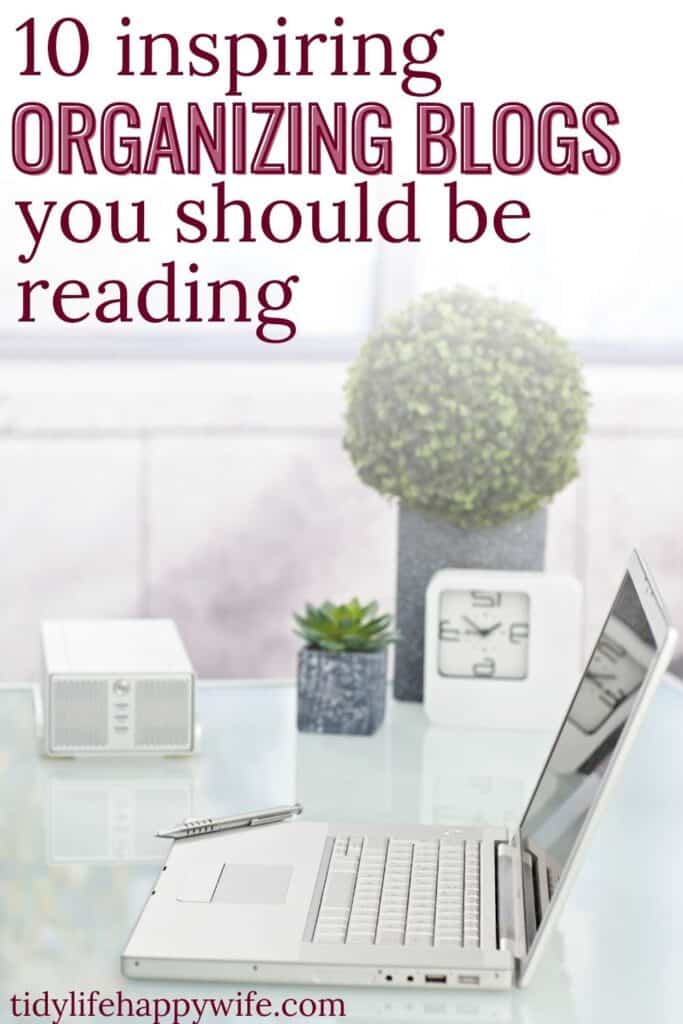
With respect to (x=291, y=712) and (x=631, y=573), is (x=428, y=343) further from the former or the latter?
(x=631, y=573)

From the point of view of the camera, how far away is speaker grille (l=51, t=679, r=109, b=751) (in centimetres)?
177

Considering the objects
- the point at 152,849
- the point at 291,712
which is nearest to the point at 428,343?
the point at 291,712

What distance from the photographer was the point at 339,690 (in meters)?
1.90

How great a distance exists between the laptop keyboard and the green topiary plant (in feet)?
1.94

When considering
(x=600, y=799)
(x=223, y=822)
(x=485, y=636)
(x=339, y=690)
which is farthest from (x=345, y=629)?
(x=600, y=799)

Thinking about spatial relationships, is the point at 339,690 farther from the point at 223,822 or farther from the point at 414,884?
the point at 414,884

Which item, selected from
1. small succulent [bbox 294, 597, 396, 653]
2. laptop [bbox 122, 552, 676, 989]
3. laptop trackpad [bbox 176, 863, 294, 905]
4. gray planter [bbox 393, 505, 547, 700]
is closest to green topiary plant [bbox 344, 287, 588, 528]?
gray planter [bbox 393, 505, 547, 700]

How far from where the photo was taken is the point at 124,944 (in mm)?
1265

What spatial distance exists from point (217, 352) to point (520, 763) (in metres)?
1.89

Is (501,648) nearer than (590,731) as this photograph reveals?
No

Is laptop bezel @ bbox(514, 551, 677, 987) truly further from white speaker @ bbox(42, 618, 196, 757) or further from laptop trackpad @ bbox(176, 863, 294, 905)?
white speaker @ bbox(42, 618, 196, 757)

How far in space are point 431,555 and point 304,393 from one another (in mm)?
1523

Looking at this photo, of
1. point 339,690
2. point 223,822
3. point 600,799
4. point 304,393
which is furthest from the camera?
point 304,393

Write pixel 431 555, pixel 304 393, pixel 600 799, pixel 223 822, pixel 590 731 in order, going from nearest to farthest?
pixel 600 799, pixel 590 731, pixel 223 822, pixel 431 555, pixel 304 393
